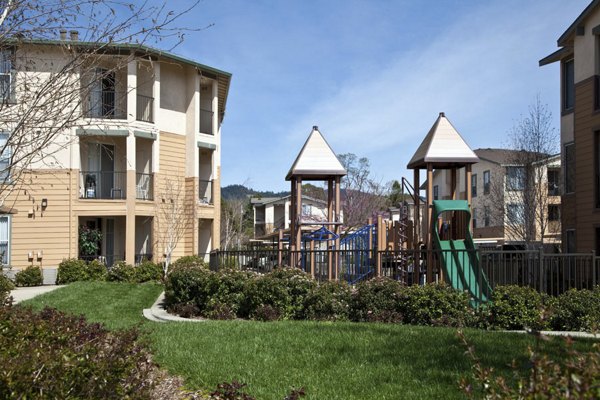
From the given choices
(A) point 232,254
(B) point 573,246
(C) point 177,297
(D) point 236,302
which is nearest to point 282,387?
(D) point 236,302

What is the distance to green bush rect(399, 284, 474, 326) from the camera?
10711 millimetres

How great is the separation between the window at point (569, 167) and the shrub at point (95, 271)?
18.0 meters

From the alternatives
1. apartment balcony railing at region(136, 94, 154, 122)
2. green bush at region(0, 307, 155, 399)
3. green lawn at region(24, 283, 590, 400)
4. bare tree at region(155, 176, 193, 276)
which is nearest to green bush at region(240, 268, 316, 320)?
green lawn at region(24, 283, 590, 400)

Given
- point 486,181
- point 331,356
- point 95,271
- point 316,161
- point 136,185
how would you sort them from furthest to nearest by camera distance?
point 486,181 < point 136,185 < point 95,271 < point 316,161 < point 331,356

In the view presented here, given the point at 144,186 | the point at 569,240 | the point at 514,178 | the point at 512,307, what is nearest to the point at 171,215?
the point at 144,186

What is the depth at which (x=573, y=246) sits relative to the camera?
21.4 metres

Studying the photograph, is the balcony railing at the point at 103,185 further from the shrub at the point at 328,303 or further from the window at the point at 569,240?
the window at the point at 569,240

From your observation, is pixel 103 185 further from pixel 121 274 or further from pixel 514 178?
pixel 514 178

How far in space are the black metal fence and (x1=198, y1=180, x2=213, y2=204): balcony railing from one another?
1280 centimetres

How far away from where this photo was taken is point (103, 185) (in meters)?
26.2

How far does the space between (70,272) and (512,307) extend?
60.0ft

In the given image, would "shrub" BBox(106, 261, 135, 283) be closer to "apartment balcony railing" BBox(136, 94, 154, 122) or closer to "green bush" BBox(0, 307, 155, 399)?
A: "apartment balcony railing" BBox(136, 94, 154, 122)

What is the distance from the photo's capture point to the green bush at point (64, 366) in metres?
3.81

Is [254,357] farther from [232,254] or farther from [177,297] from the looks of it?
[232,254]
